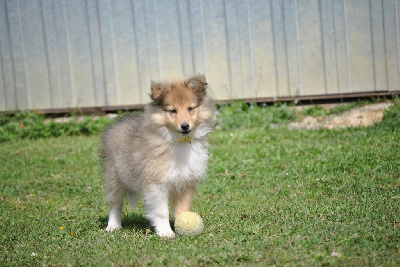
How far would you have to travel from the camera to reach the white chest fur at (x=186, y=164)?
5.27 m

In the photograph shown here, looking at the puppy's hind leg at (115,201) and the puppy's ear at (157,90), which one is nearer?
the puppy's ear at (157,90)

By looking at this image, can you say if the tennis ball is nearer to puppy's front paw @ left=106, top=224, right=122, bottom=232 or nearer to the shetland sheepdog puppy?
the shetland sheepdog puppy

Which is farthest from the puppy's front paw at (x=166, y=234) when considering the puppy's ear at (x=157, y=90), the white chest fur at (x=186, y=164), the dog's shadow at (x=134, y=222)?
the puppy's ear at (x=157, y=90)

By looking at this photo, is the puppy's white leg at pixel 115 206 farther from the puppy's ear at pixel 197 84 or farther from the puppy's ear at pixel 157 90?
the puppy's ear at pixel 197 84

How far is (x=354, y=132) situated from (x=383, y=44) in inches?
89.7

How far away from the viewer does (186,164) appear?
209 inches

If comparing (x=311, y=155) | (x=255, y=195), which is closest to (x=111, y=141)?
(x=255, y=195)

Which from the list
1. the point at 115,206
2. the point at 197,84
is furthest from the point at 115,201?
the point at 197,84

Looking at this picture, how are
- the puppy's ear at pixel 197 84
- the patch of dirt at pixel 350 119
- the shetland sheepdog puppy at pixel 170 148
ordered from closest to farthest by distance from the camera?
the shetland sheepdog puppy at pixel 170 148 < the puppy's ear at pixel 197 84 < the patch of dirt at pixel 350 119

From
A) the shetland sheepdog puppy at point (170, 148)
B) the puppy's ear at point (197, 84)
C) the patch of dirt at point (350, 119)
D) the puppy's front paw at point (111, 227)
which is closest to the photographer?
the shetland sheepdog puppy at point (170, 148)

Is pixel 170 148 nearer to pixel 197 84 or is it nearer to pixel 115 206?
pixel 197 84

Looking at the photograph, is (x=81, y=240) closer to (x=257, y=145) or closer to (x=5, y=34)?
(x=257, y=145)

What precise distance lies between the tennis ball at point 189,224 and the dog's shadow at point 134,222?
1.64ft

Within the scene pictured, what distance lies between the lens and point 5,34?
464 inches
